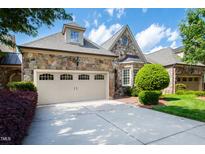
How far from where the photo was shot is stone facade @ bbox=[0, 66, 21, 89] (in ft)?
39.9

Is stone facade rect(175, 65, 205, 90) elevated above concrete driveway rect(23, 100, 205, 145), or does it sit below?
above

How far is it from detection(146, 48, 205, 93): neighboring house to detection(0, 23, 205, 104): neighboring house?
0.14 meters

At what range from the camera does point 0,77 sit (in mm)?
12000

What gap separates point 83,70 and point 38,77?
310cm

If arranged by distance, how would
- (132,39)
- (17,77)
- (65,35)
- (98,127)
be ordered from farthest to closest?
(132,39), (17,77), (65,35), (98,127)

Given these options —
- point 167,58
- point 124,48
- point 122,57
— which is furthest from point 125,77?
point 167,58

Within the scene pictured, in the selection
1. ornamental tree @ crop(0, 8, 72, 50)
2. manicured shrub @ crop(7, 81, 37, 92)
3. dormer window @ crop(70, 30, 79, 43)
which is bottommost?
manicured shrub @ crop(7, 81, 37, 92)

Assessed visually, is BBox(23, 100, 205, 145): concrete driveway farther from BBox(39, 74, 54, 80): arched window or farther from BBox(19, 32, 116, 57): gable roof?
BBox(19, 32, 116, 57): gable roof

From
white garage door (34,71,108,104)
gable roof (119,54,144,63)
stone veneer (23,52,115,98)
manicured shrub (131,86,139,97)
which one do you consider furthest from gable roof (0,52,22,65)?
manicured shrub (131,86,139,97)

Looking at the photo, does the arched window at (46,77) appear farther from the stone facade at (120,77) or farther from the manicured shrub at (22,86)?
the stone facade at (120,77)

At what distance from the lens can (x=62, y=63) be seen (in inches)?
387

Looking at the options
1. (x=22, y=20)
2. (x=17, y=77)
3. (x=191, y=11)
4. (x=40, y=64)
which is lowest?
(x=17, y=77)
